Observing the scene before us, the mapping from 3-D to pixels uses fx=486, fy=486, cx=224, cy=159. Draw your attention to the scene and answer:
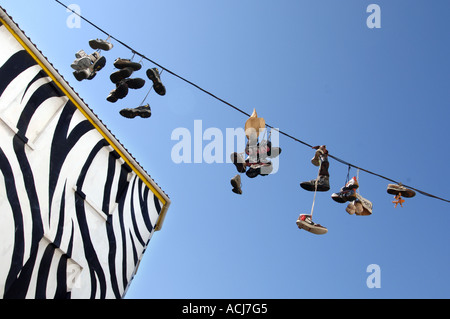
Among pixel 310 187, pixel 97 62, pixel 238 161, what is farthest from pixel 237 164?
pixel 97 62

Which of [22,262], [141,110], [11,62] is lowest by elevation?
[22,262]

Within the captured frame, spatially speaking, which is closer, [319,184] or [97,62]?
[319,184]

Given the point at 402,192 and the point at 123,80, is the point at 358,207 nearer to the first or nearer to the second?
the point at 402,192

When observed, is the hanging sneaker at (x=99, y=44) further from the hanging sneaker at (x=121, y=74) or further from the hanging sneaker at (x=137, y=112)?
the hanging sneaker at (x=137, y=112)

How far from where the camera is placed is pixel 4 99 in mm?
7141

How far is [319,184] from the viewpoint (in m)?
6.53

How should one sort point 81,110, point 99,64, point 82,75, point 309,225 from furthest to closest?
point 81,110
point 99,64
point 82,75
point 309,225

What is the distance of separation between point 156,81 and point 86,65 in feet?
3.17

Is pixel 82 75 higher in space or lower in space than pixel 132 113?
higher

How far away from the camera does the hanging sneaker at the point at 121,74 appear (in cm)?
657

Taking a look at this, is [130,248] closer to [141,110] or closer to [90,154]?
[90,154]

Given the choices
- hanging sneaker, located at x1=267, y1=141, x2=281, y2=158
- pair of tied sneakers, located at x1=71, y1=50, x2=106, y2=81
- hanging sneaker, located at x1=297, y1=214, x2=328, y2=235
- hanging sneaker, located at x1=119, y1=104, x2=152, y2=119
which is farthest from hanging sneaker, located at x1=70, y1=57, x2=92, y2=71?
hanging sneaker, located at x1=297, y1=214, x2=328, y2=235
